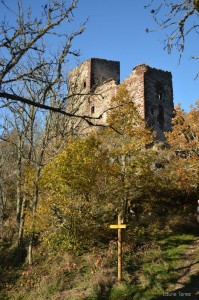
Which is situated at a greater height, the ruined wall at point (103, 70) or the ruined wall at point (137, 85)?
the ruined wall at point (103, 70)

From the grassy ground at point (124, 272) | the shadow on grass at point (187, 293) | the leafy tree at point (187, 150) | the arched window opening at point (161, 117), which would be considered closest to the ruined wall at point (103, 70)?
the arched window opening at point (161, 117)

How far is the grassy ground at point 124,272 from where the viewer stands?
8.98 meters

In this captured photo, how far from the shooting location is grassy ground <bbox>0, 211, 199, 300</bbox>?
898 centimetres

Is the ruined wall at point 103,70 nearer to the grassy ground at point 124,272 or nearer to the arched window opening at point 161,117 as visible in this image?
the arched window opening at point 161,117

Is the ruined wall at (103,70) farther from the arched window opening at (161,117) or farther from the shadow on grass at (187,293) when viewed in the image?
the shadow on grass at (187,293)

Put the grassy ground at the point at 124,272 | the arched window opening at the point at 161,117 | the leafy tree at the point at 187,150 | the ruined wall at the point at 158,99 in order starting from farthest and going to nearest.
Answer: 1. the arched window opening at the point at 161,117
2. the ruined wall at the point at 158,99
3. the leafy tree at the point at 187,150
4. the grassy ground at the point at 124,272

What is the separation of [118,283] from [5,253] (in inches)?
315

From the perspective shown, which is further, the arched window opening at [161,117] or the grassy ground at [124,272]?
the arched window opening at [161,117]

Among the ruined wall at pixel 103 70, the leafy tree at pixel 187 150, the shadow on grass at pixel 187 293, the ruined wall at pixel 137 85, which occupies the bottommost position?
the shadow on grass at pixel 187 293

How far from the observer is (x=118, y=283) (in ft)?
30.9

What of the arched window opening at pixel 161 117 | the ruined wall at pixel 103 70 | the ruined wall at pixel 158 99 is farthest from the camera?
the ruined wall at pixel 103 70

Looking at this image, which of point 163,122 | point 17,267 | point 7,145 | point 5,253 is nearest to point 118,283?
point 17,267

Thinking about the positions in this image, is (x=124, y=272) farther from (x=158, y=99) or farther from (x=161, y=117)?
(x=158, y=99)

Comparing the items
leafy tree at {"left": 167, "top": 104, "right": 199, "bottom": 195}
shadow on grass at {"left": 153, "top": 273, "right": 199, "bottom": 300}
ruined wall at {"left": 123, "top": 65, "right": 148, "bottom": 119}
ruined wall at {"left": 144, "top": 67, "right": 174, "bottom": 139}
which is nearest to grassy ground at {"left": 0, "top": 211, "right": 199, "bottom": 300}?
shadow on grass at {"left": 153, "top": 273, "right": 199, "bottom": 300}
